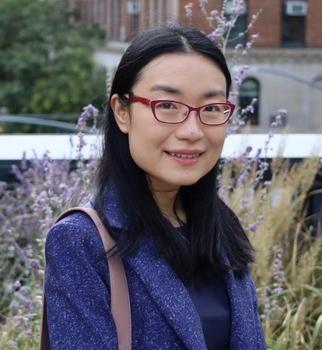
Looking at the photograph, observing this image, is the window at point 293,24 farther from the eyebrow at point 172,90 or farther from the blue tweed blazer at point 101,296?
the blue tweed blazer at point 101,296

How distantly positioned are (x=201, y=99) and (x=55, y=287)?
0.53 metres

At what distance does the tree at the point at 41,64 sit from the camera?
29.6 meters

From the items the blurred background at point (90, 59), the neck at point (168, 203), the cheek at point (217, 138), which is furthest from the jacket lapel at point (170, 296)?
the blurred background at point (90, 59)

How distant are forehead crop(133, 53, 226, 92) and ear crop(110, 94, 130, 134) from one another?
76 mm

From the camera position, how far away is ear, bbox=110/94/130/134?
7.66 feet

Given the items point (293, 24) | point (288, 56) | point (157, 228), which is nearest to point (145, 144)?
point (157, 228)

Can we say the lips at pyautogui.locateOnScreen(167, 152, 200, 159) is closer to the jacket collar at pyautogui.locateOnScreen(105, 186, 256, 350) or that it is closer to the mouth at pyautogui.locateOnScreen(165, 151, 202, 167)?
the mouth at pyautogui.locateOnScreen(165, 151, 202, 167)

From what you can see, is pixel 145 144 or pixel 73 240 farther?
pixel 145 144

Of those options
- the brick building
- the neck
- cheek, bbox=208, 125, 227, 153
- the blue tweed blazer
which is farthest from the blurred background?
the blue tweed blazer

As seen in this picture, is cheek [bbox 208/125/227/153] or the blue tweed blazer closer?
the blue tweed blazer

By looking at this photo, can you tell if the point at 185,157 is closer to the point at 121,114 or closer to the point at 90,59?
the point at 121,114

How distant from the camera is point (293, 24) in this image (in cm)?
3516

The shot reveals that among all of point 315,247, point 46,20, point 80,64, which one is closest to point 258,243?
point 315,247

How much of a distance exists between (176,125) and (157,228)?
25 cm
